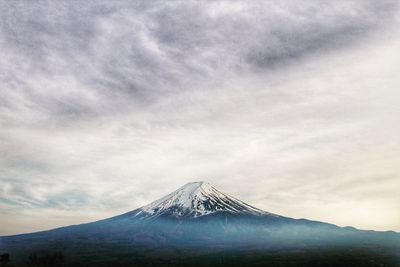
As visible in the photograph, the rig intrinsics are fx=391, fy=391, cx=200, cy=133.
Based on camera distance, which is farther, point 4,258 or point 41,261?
point 41,261
